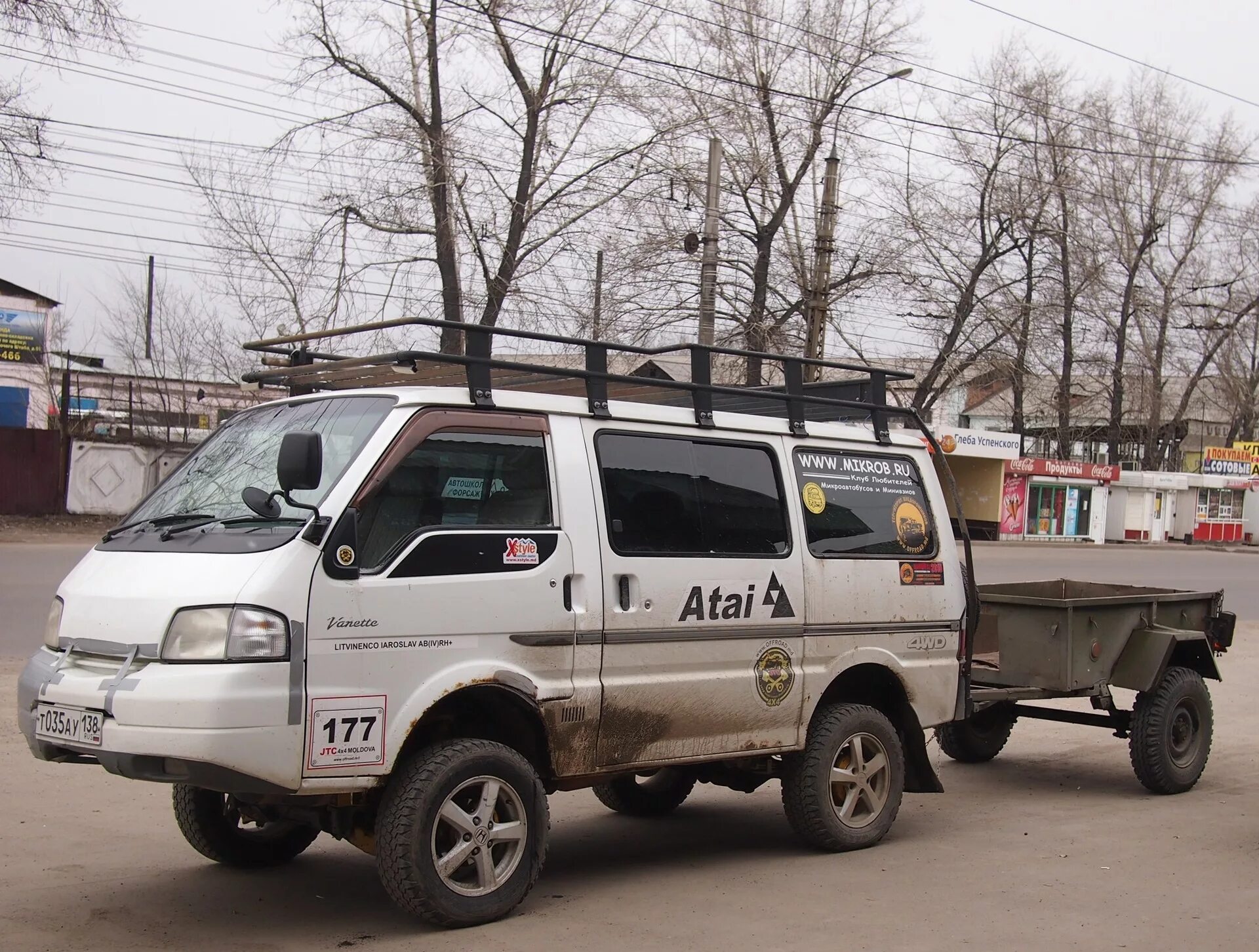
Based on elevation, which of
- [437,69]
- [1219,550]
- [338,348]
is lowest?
[1219,550]

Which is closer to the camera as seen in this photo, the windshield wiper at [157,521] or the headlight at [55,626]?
the headlight at [55,626]

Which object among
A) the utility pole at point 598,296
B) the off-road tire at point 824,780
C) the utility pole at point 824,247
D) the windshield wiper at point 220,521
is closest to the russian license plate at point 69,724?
the windshield wiper at point 220,521

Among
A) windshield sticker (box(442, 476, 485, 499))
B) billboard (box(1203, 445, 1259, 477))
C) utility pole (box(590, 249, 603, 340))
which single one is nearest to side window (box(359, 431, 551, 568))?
windshield sticker (box(442, 476, 485, 499))

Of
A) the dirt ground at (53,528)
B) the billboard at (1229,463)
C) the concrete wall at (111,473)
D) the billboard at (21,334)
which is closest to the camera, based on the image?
the dirt ground at (53,528)

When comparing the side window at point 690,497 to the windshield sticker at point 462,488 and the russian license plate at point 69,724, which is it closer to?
the windshield sticker at point 462,488

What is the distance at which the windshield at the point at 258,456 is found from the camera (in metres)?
5.11

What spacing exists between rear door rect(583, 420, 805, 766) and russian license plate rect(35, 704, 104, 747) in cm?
199

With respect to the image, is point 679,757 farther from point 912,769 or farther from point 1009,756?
point 1009,756

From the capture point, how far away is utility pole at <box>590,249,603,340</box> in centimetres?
2681

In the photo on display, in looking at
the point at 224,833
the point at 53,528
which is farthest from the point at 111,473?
the point at 224,833

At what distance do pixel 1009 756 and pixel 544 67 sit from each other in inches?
794

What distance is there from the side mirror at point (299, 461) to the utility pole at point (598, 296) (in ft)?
71.7

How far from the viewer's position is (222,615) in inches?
180

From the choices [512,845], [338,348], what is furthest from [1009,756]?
[338,348]
